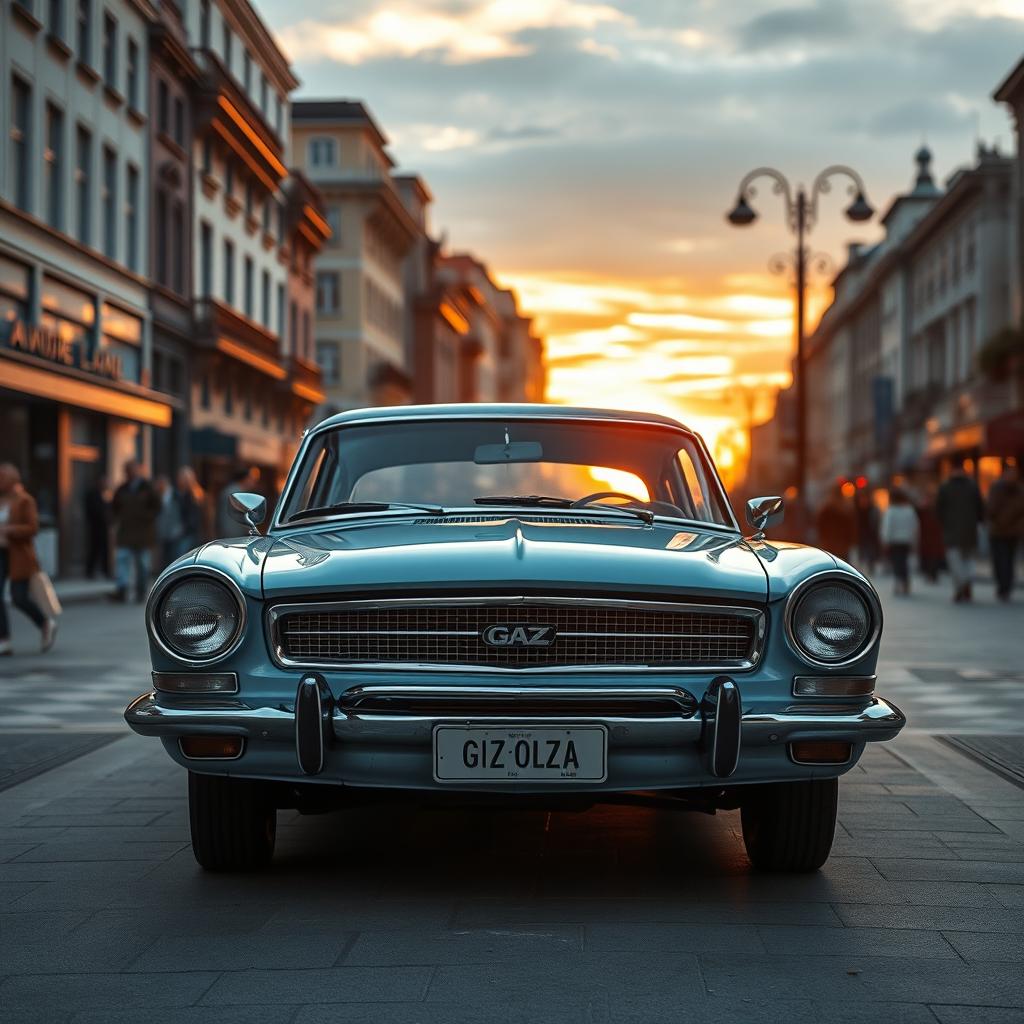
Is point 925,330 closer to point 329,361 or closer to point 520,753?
point 329,361

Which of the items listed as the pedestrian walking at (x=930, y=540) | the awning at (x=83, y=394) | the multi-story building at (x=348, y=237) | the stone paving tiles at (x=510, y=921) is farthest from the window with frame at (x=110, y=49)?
the multi-story building at (x=348, y=237)

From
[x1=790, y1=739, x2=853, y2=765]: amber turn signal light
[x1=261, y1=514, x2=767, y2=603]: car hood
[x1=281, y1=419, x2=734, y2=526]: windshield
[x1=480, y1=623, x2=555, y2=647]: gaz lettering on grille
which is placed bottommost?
[x1=790, y1=739, x2=853, y2=765]: amber turn signal light

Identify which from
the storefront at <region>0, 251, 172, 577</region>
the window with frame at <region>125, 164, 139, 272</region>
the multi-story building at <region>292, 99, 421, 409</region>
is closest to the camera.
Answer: the storefront at <region>0, 251, 172, 577</region>

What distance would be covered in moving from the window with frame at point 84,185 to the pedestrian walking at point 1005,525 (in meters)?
17.4

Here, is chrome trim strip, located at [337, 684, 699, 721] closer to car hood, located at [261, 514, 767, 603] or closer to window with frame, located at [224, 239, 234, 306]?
car hood, located at [261, 514, 767, 603]

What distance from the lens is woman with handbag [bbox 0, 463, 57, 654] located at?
1420 cm

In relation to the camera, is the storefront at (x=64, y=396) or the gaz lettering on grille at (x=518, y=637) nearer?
the gaz lettering on grille at (x=518, y=637)

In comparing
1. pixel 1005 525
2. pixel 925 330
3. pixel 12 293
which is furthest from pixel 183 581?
pixel 925 330

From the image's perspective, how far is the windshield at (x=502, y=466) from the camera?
6613 mm

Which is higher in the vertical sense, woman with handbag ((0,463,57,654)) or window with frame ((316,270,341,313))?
window with frame ((316,270,341,313))

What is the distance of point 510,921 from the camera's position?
496cm

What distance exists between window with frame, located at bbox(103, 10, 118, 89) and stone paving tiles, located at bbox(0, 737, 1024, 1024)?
97.2ft

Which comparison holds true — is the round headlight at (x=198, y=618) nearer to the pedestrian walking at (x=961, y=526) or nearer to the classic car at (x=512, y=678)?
the classic car at (x=512, y=678)

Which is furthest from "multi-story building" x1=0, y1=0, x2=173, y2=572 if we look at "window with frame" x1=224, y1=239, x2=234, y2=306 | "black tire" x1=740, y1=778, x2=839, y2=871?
"black tire" x1=740, y1=778, x2=839, y2=871
